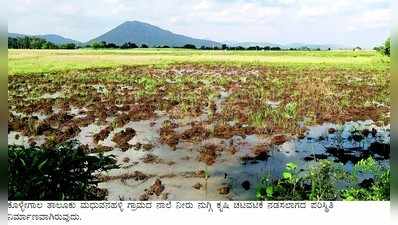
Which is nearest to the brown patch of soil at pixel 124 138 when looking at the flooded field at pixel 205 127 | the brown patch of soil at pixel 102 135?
the flooded field at pixel 205 127

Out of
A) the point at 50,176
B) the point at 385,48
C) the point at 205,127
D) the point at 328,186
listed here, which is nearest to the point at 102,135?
the point at 205,127

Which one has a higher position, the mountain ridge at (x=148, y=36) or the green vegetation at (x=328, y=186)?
the mountain ridge at (x=148, y=36)

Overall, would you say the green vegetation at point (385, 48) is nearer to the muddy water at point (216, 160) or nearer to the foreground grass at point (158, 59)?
the muddy water at point (216, 160)

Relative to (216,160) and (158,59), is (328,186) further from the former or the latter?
(158,59)

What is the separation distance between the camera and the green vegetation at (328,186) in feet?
14.6

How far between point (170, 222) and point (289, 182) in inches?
48.1

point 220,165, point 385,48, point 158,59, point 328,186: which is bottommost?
point 220,165

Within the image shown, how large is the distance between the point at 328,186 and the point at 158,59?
9486 mm

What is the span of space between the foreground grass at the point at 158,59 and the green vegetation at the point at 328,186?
3.57 m

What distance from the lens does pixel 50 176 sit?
4.32 meters

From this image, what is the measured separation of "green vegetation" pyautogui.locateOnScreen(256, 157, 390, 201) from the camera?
445 centimetres

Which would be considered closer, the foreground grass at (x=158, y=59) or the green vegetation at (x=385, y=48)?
the green vegetation at (x=385, y=48)

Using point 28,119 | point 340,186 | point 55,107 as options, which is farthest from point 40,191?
point 55,107


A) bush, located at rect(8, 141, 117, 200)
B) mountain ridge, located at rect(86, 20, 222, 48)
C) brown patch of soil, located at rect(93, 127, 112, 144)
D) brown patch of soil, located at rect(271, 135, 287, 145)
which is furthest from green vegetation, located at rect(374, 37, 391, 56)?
brown patch of soil, located at rect(93, 127, 112, 144)
